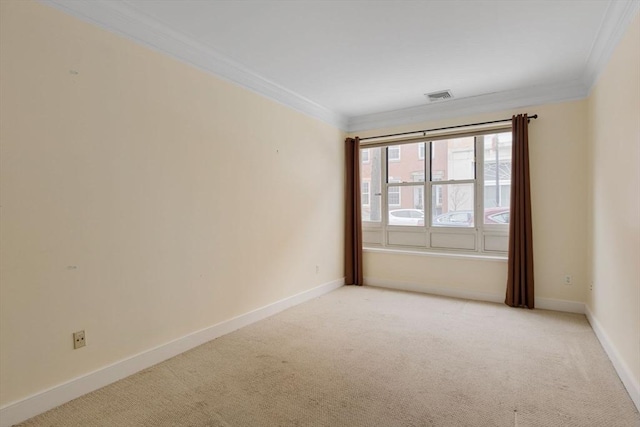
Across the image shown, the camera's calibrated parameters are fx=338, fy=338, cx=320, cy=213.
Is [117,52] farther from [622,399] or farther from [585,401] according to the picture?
[622,399]

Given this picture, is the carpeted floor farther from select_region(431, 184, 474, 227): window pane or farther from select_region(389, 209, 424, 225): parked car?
select_region(389, 209, 424, 225): parked car

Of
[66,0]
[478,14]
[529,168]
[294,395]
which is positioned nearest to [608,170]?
[529,168]

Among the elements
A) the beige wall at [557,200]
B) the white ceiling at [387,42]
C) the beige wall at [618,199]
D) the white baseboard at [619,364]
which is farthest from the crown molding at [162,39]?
the white baseboard at [619,364]

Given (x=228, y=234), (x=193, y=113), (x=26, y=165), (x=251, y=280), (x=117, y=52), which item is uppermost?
(x=117, y=52)

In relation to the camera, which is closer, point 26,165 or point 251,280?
point 26,165

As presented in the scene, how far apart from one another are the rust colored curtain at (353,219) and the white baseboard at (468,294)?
26 centimetres

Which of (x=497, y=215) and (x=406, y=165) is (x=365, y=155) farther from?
(x=497, y=215)

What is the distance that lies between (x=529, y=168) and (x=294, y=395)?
143 inches

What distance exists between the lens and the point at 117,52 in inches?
95.3

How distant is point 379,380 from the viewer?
2.38m

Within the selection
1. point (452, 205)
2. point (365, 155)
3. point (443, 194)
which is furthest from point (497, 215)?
point (365, 155)

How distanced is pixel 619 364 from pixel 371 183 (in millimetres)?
3588

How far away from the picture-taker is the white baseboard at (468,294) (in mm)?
3871

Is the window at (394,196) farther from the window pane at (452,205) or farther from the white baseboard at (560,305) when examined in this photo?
the white baseboard at (560,305)
